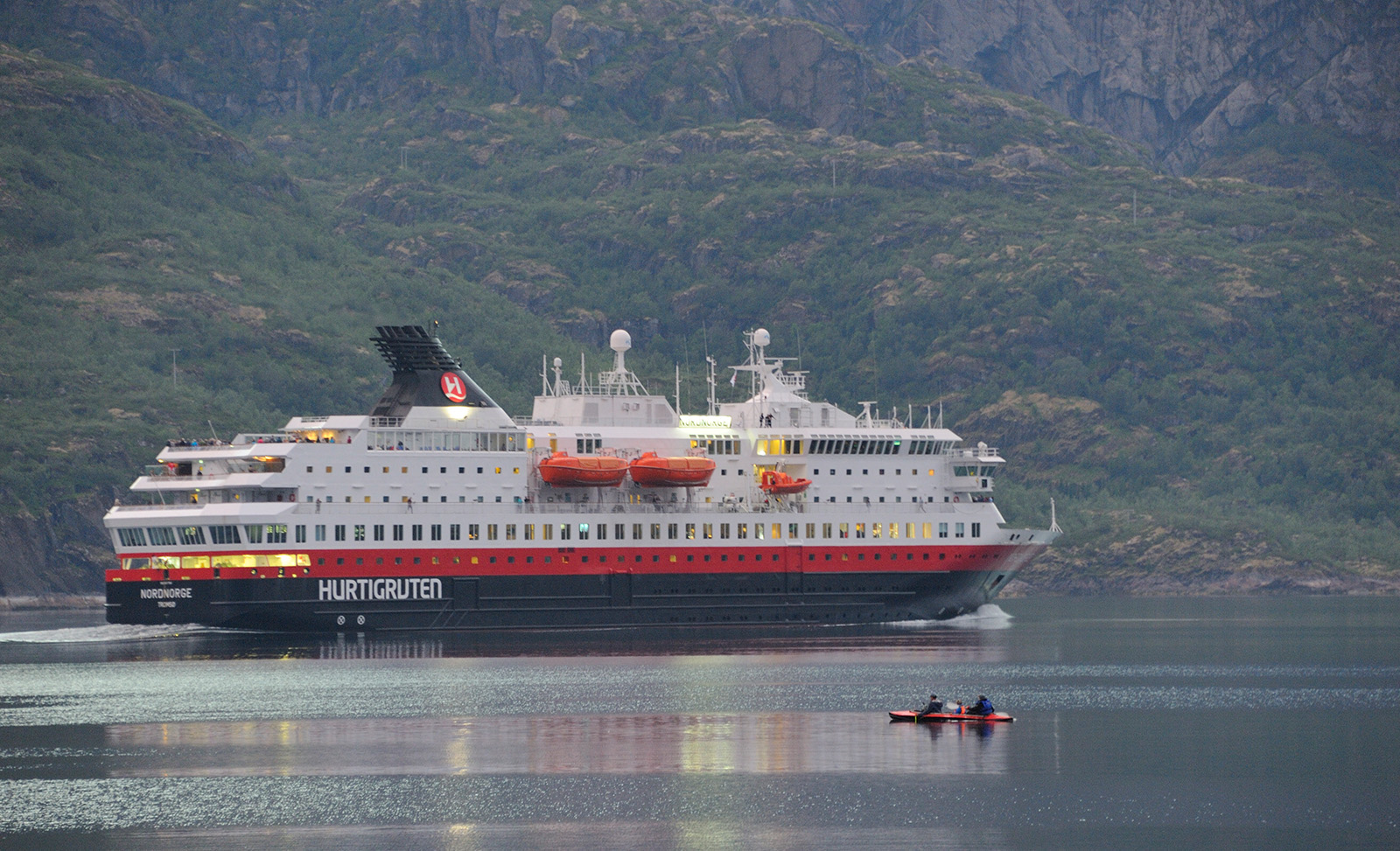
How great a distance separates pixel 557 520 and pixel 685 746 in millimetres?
35354

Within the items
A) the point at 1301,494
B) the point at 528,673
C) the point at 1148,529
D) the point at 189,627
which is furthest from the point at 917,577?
the point at 1301,494

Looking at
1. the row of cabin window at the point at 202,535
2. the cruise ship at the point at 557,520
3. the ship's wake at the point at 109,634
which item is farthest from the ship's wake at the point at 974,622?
the ship's wake at the point at 109,634

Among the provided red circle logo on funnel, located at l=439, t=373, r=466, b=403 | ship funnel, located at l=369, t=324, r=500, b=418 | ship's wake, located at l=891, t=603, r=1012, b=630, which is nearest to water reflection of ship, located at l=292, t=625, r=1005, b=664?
ship's wake, located at l=891, t=603, r=1012, b=630

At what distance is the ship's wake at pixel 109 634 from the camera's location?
261ft

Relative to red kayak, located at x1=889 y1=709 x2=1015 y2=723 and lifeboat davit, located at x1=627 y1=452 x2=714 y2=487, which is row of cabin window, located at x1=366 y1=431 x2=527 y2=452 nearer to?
lifeboat davit, located at x1=627 y1=452 x2=714 y2=487

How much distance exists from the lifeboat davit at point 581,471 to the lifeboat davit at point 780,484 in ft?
23.4

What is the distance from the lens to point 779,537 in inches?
3406

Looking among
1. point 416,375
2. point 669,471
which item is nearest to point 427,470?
point 416,375

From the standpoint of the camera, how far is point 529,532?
83625mm

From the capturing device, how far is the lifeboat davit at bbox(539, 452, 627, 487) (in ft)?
274

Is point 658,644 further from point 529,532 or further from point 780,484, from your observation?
point 780,484

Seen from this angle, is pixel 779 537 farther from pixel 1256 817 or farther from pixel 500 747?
pixel 1256 817

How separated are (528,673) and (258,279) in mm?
138773

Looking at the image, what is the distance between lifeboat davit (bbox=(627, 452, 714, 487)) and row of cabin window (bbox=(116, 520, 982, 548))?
198cm
